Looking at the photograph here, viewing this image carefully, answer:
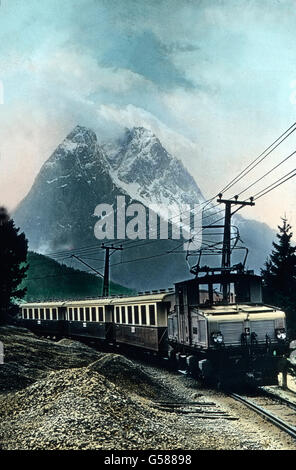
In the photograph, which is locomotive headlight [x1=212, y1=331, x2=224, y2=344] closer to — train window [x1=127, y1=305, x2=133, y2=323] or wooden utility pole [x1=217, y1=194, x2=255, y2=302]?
wooden utility pole [x1=217, y1=194, x2=255, y2=302]

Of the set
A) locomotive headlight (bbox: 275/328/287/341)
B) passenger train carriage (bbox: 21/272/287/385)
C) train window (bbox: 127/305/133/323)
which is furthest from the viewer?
train window (bbox: 127/305/133/323)

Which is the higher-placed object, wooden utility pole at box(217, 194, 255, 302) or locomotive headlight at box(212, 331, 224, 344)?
wooden utility pole at box(217, 194, 255, 302)

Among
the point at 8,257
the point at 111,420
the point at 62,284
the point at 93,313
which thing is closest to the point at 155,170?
the point at 62,284

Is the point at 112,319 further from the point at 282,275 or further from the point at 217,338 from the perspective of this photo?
the point at 217,338

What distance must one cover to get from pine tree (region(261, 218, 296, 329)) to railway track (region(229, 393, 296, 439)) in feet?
50.2

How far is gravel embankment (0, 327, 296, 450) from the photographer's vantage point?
8.93 metres

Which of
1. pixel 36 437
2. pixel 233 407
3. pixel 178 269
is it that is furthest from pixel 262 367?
pixel 178 269

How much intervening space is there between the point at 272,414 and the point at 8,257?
30004 mm

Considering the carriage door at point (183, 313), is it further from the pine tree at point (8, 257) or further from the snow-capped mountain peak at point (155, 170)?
the snow-capped mountain peak at point (155, 170)

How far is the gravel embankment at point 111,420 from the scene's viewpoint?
29.3ft

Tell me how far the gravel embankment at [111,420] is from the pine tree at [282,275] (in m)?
15.7

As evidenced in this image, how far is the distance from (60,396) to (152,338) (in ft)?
34.5

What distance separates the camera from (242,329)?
1531 centimetres

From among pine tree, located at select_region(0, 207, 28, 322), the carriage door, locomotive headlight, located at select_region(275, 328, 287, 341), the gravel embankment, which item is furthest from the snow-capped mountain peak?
the gravel embankment
